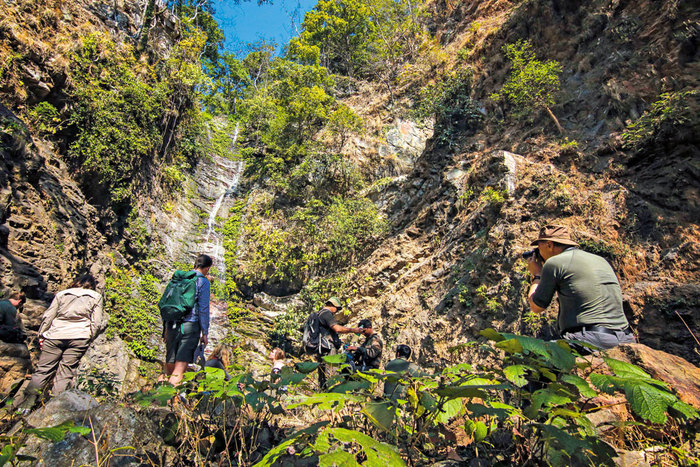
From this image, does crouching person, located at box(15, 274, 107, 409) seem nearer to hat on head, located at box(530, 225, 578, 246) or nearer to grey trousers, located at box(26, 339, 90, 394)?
grey trousers, located at box(26, 339, 90, 394)

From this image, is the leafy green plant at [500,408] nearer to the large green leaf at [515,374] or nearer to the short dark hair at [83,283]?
the large green leaf at [515,374]

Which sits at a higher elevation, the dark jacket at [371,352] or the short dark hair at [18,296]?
the short dark hair at [18,296]

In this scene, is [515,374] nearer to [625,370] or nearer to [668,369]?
[625,370]

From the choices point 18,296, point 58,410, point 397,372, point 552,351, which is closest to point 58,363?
point 18,296

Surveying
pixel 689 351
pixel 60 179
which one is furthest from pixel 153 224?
pixel 689 351

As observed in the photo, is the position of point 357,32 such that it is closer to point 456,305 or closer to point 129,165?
point 129,165

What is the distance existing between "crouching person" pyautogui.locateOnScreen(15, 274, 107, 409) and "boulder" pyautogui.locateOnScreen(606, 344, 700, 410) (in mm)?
5178

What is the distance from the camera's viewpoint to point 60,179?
292 inches

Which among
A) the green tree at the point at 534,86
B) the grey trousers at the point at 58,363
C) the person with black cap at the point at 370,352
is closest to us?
the grey trousers at the point at 58,363

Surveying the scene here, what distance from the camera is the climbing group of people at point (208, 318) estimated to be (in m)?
2.43

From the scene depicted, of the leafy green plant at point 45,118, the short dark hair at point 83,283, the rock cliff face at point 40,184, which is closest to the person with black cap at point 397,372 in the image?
the rock cliff face at point 40,184

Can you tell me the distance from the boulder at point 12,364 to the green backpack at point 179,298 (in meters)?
1.44

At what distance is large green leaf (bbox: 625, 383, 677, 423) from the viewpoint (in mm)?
920

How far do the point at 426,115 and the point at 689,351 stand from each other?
406 inches
